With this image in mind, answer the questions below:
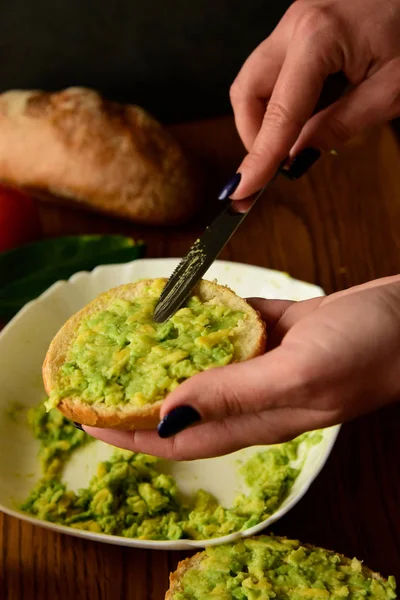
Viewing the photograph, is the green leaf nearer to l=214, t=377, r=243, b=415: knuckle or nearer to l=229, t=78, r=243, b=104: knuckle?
l=229, t=78, r=243, b=104: knuckle

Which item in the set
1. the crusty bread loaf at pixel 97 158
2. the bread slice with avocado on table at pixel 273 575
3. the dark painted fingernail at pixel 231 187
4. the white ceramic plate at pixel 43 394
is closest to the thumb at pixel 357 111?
the dark painted fingernail at pixel 231 187

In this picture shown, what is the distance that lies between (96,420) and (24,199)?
1327 millimetres

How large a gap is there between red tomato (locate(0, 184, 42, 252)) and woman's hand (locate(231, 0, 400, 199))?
873mm

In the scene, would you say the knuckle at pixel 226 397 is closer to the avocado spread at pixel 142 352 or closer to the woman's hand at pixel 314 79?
the avocado spread at pixel 142 352

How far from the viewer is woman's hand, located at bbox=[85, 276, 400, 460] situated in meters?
1.33

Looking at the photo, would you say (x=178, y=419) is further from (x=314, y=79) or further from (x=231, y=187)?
(x=314, y=79)

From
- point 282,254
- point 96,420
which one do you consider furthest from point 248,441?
point 282,254

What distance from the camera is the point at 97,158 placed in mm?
2596

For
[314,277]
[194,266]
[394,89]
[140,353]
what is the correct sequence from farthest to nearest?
[314,277] < [394,89] < [194,266] < [140,353]

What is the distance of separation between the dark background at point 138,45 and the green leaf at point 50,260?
3.21 ft

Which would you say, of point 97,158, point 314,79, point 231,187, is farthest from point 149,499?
point 97,158

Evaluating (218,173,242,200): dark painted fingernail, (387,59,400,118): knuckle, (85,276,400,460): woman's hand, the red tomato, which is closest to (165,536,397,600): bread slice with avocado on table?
(85,276,400,460): woman's hand

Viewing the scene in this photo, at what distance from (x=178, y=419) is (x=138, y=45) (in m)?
2.17

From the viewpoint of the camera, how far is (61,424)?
2027mm
